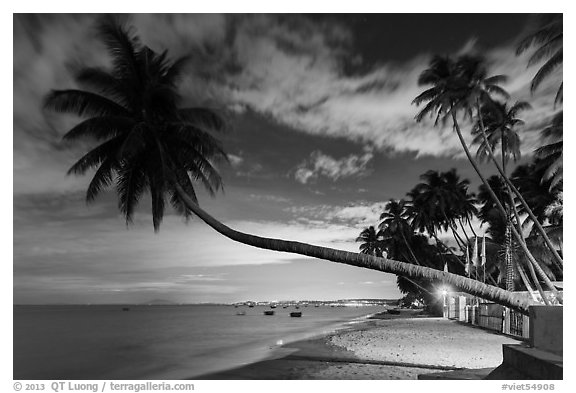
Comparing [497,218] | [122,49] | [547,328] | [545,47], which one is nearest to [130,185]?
[122,49]

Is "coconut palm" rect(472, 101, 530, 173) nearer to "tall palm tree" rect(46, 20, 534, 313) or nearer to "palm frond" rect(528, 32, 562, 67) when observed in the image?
"palm frond" rect(528, 32, 562, 67)

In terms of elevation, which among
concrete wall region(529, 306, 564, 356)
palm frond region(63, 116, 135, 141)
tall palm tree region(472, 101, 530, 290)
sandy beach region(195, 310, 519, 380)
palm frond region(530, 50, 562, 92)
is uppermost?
tall palm tree region(472, 101, 530, 290)

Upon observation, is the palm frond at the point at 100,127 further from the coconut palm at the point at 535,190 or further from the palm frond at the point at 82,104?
the coconut palm at the point at 535,190

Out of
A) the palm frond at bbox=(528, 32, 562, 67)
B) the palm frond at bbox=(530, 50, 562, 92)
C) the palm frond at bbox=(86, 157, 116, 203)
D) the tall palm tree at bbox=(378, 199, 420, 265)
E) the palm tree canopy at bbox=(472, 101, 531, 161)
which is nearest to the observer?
the palm frond at bbox=(528, 32, 562, 67)

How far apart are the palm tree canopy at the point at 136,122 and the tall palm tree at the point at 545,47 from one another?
24.9 ft

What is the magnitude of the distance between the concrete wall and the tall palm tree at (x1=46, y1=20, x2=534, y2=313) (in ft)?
11.5

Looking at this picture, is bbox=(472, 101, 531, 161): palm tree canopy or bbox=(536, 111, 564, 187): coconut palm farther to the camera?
bbox=(472, 101, 531, 161): palm tree canopy

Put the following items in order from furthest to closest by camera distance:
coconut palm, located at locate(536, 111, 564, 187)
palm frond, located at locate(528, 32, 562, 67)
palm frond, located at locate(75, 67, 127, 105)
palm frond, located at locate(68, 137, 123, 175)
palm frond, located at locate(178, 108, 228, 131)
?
palm frond, located at locate(178, 108, 228, 131), coconut palm, located at locate(536, 111, 564, 187), palm frond, located at locate(68, 137, 123, 175), palm frond, located at locate(75, 67, 127, 105), palm frond, located at locate(528, 32, 562, 67)

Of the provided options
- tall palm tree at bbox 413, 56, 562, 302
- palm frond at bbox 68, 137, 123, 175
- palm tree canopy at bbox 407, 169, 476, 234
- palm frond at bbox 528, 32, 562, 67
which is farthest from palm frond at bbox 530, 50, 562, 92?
palm tree canopy at bbox 407, 169, 476, 234

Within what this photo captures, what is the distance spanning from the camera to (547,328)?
5.66 m

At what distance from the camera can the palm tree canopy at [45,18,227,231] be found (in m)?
9.27
